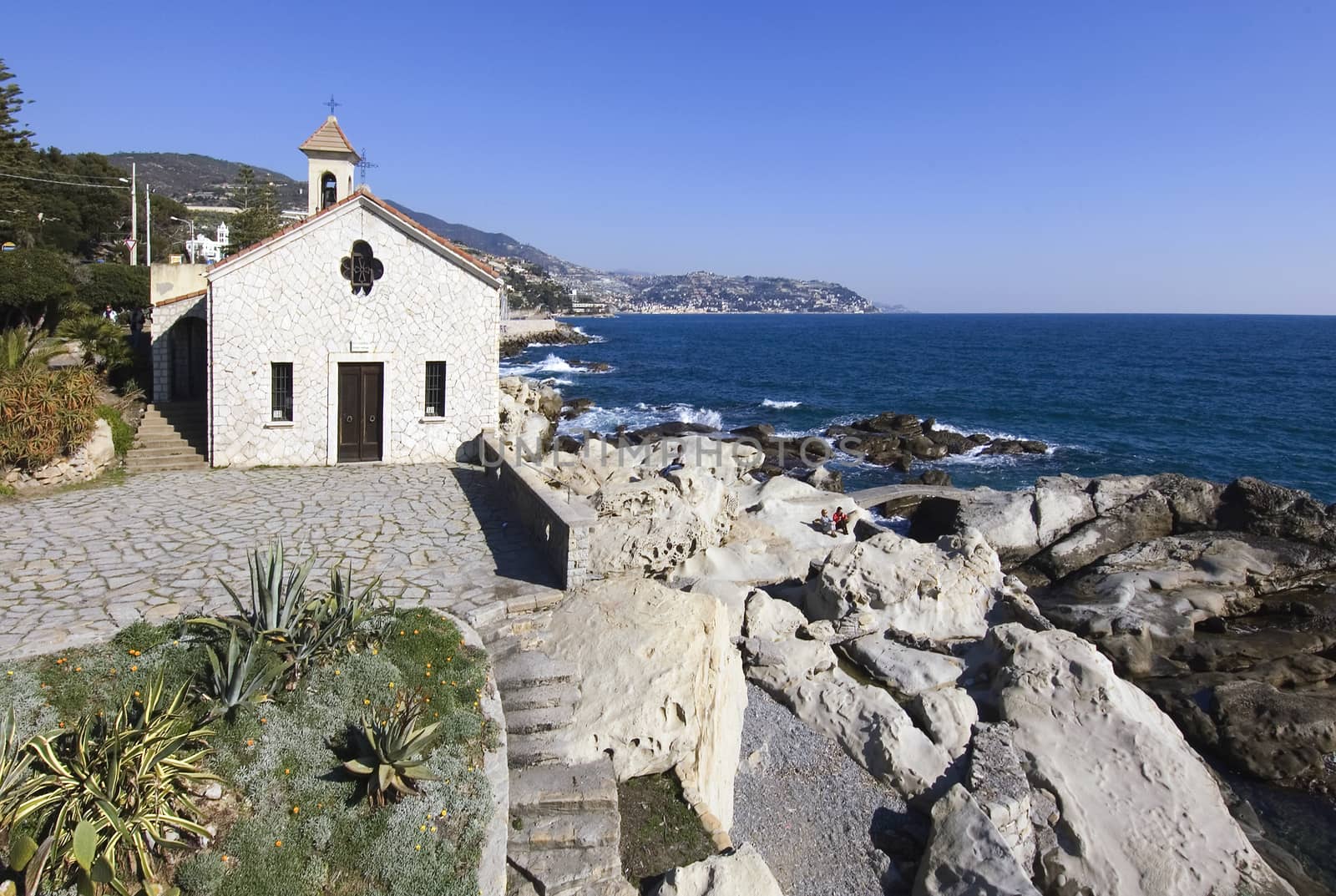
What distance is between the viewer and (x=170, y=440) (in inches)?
687

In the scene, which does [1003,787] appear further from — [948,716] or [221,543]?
[221,543]

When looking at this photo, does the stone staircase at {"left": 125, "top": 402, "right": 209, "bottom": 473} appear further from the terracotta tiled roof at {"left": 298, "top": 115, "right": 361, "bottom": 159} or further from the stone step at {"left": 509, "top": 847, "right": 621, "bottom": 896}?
the stone step at {"left": 509, "top": 847, "right": 621, "bottom": 896}

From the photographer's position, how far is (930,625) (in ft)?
46.0

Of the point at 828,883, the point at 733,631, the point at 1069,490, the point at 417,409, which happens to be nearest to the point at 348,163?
the point at 417,409

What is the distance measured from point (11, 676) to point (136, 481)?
9100 millimetres

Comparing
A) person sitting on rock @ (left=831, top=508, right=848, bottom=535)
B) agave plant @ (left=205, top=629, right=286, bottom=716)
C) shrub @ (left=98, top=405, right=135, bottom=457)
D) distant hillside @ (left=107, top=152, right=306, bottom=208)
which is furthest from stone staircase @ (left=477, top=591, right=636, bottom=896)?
distant hillside @ (left=107, top=152, right=306, bottom=208)

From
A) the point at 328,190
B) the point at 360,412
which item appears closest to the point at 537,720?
the point at 360,412

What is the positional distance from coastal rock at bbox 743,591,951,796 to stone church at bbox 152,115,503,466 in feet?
28.9

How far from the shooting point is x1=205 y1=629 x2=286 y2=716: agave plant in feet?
23.6

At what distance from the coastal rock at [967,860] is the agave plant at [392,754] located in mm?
5154

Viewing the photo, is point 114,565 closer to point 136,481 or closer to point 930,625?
point 136,481

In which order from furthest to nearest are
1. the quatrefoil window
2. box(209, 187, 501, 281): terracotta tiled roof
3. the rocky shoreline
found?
1. the quatrefoil window
2. box(209, 187, 501, 281): terracotta tiled roof
3. the rocky shoreline

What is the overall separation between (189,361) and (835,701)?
718 inches

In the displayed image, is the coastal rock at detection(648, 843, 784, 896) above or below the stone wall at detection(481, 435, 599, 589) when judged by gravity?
below
